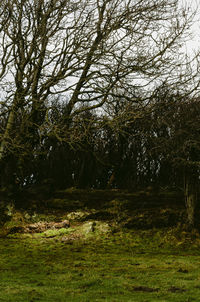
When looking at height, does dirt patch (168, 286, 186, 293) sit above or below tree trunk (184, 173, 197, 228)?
below

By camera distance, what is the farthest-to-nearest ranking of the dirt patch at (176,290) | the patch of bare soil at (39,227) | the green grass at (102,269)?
the patch of bare soil at (39,227)
the dirt patch at (176,290)
the green grass at (102,269)

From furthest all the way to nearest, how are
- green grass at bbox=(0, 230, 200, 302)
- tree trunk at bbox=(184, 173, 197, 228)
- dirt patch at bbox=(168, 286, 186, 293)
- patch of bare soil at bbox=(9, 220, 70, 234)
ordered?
patch of bare soil at bbox=(9, 220, 70, 234) < tree trunk at bbox=(184, 173, 197, 228) < dirt patch at bbox=(168, 286, 186, 293) < green grass at bbox=(0, 230, 200, 302)

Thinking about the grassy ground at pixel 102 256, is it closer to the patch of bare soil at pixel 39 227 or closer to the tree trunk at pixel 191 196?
the patch of bare soil at pixel 39 227

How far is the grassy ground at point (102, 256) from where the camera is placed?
5457 mm

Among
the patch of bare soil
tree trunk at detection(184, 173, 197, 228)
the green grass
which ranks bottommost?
the green grass

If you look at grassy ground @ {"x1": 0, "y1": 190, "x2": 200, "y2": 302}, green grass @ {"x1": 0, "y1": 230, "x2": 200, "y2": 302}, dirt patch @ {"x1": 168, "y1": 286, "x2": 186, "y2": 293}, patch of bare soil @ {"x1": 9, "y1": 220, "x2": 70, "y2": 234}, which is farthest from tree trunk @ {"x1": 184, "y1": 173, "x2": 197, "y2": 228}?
dirt patch @ {"x1": 168, "y1": 286, "x2": 186, "y2": 293}

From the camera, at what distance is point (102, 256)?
341 inches

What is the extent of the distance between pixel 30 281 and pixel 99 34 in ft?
27.2

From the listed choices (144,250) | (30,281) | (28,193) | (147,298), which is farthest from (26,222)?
(147,298)

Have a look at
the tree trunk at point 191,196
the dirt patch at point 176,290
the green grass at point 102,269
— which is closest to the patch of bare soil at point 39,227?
the green grass at point 102,269

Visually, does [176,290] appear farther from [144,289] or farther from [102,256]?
[102,256]

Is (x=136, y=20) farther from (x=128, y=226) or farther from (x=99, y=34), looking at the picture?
(x=128, y=226)

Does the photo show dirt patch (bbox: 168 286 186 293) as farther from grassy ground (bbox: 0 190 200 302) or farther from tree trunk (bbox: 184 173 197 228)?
tree trunk (bbox: 184 173 197 228)

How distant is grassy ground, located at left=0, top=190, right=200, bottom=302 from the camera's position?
546cm
